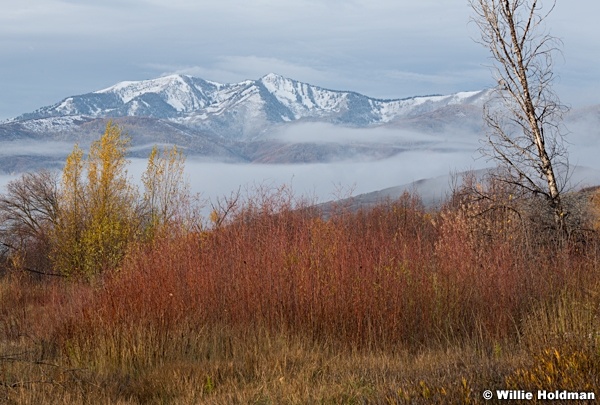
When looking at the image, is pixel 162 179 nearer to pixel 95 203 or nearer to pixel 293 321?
pixel 95 203

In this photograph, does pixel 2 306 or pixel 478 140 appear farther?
pixel 2 306

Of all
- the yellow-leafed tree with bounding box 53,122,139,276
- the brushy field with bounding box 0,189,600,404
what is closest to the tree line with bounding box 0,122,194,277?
the yellow-leafed tree with bounding box 53,122,139,276

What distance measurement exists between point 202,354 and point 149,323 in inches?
46.1

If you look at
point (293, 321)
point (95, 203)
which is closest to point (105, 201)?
point (95, 203)

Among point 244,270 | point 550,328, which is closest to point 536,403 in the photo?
point 550,328

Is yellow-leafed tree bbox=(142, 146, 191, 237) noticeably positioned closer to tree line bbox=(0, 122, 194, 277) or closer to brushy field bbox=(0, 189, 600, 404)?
tree line bbox=(0, 122, 194, 277)

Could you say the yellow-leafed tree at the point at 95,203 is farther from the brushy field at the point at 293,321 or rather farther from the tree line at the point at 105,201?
the brushy field at the point at 293,321

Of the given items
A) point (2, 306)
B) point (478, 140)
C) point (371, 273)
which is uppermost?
point (478, 140)

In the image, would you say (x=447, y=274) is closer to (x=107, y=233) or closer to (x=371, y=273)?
(x=371, y=273)

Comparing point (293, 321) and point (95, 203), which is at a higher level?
point (95, 203)

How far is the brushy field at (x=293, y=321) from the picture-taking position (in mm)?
6648

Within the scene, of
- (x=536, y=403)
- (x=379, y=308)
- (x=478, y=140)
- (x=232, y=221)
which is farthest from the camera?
(x=478, y=140)

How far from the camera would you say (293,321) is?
918 centimetres

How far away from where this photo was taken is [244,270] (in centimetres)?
990
